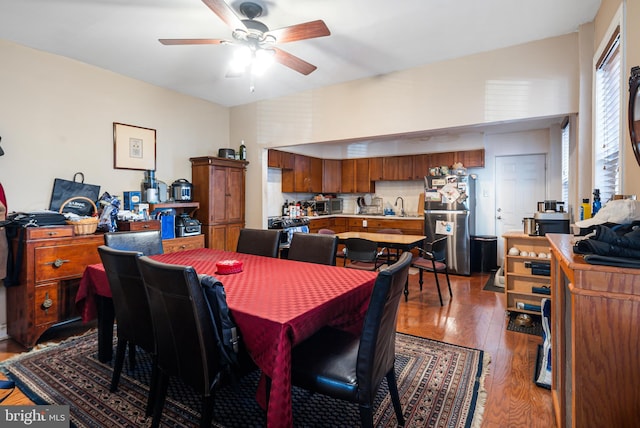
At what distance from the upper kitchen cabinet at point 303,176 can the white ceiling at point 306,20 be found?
2685mm

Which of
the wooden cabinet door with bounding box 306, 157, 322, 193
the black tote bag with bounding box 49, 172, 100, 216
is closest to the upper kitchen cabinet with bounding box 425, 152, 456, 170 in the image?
the wooden cabinet door with bounding box 306, 157, 322, 193

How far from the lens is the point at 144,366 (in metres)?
2.34

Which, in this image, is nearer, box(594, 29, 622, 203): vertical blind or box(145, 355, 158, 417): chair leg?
box(145, 355, 158, 417): chair leg

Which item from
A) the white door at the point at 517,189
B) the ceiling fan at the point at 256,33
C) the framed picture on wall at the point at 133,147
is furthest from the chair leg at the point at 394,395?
the white door at the point at 517,189

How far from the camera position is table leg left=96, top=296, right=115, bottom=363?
2.34 m

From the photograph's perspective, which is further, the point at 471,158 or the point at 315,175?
the point at 315,175

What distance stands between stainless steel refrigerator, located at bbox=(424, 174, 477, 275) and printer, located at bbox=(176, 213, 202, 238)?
11.8 feet

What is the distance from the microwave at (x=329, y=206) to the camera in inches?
263

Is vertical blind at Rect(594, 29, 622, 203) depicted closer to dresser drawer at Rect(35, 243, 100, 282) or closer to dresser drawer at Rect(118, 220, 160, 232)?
dresser drawer at Rect(118, 220, 160, 232)

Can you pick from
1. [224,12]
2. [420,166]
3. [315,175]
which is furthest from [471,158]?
[224,12]

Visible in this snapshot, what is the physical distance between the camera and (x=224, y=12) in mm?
2070

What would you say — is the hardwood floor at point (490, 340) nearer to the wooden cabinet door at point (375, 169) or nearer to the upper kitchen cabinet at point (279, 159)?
the wooden cabinet door at point (375, 169)

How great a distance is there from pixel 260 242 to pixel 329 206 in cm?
394

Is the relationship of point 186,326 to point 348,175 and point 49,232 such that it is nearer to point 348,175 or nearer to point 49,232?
point 49,232
